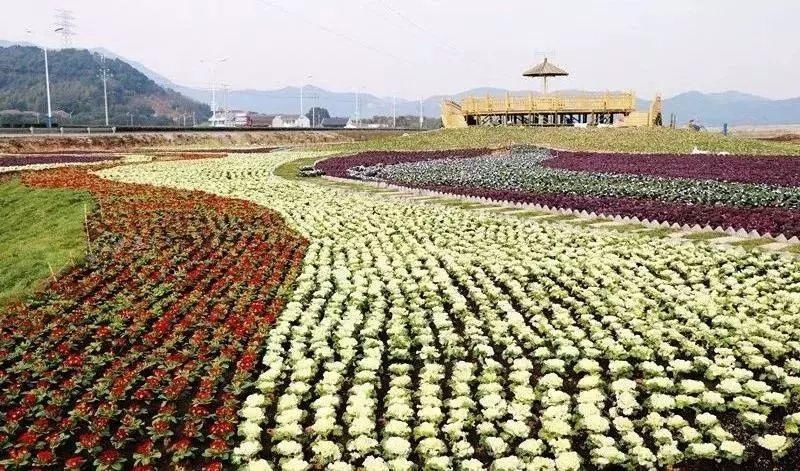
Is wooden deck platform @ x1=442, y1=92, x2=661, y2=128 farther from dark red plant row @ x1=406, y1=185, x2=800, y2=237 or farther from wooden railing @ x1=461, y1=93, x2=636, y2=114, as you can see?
dark red plant row @ x1=406, y1=185, x2=800, y2=237

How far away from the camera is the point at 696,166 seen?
25.9 metres

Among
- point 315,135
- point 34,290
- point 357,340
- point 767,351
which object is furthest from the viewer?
point 315,135

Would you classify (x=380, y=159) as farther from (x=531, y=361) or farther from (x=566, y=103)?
(x=531, y=361)

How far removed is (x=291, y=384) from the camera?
7102 millimetres

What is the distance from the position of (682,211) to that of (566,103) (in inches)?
1446

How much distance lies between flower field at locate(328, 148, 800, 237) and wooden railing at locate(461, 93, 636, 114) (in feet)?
65.6

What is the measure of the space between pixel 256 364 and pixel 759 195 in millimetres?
15644

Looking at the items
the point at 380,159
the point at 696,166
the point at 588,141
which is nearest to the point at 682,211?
the point at 696,166

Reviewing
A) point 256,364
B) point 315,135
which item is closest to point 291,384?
point 256,364

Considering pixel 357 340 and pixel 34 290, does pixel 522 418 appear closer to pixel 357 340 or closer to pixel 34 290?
pixel 357 340

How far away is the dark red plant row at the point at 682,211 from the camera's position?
14094 millimetres

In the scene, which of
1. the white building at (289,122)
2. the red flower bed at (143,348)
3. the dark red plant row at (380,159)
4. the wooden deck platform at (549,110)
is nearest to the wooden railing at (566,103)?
the wooden deck platform at (549,110)

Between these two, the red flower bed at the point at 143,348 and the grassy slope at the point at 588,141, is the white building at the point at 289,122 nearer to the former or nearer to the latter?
the grassy slope at the point at 588,141

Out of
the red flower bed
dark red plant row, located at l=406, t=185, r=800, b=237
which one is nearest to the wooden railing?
dark red plant row, located at l=406, t=185, r=800, b=237
